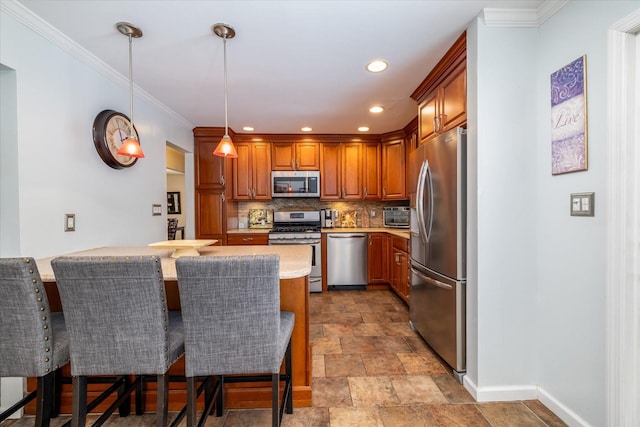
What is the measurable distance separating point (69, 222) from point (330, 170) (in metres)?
3.19

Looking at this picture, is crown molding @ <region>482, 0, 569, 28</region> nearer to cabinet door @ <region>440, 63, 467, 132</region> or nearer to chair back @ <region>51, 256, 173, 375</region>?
cabinet door @ <region>440, 63, 467, 132</region>

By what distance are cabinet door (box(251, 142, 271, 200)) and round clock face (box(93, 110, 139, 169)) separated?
2.00 m

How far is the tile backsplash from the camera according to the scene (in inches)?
187

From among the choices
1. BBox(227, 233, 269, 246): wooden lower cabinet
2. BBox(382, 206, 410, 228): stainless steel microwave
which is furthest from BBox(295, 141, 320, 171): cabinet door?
BBox(382, 206, 410, 228): stainless steel microwave

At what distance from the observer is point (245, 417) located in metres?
1.68

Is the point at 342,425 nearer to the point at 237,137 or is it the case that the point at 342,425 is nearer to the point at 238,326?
the point at 238,326

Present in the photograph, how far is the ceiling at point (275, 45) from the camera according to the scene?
1642 millimetres

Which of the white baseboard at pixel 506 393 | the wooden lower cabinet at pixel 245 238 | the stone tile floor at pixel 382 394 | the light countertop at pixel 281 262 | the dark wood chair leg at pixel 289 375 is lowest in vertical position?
the stone tile floor at pixel 382 394

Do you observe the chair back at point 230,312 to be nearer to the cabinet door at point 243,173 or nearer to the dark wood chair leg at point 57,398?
the dark wood chair leg at point 57,398

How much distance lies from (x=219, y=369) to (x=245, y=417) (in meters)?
0.66

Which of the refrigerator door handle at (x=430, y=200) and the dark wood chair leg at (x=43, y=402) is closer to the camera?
the dark wood chair leg at (x=43, y=402)

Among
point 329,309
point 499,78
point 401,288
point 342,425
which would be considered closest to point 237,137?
point 329,309

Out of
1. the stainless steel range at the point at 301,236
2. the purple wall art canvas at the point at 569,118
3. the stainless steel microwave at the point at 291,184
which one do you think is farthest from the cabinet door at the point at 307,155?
the purple wall art canvas at the point at 569,118

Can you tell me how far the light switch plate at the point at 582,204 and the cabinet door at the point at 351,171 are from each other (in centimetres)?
307
